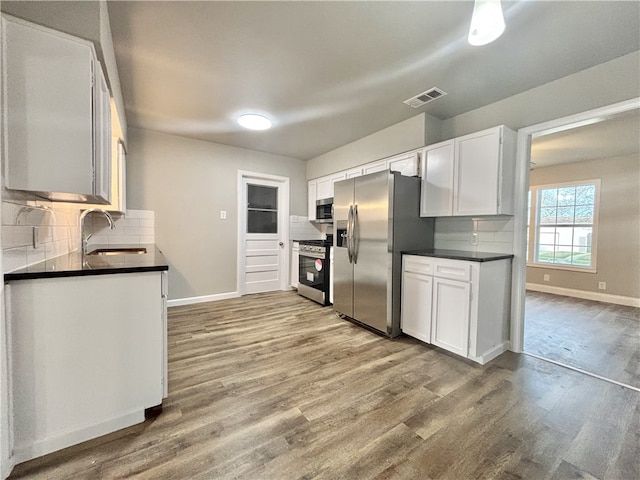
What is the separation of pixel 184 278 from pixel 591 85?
494cm

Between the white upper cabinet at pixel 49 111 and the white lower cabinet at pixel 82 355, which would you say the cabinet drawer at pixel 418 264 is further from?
the white upper cabinet at pixel 49 111

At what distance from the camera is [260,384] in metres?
1.90

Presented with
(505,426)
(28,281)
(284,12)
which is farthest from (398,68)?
(28,281)

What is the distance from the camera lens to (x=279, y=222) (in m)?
4.82

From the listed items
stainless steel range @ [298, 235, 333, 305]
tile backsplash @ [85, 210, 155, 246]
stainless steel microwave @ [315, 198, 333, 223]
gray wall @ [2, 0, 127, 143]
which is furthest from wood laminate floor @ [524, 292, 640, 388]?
tile backsplash @ [85, 210, 155, 246]

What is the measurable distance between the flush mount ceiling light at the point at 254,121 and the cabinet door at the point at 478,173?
219cm

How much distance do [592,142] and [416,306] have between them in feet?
12.4

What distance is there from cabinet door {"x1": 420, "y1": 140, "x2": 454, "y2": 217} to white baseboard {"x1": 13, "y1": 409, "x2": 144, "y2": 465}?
2.99 m

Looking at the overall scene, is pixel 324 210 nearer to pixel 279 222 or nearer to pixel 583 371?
pixel 279 222

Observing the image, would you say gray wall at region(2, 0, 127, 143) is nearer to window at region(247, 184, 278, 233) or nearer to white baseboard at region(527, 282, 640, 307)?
window at region(247, 184, 278, 233)

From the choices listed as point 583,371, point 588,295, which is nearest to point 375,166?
point 583,371

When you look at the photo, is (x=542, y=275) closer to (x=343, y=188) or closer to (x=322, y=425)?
(x=343, y=188)

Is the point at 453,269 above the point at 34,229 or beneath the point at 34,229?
beneath

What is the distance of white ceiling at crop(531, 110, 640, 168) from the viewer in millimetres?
3177
